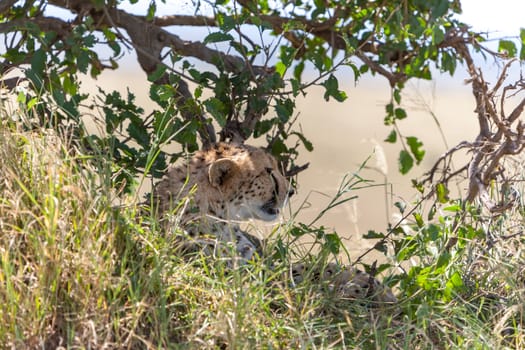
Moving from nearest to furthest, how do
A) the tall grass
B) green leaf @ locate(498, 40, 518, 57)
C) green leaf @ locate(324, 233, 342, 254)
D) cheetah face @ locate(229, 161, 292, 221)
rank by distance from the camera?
the tall grass < green leaf @ locate(324, 233, 342, 254) < cheetah face @ locate(229, 161, 292, 221) < green leaf @ locate(498, 40, 518, 57)

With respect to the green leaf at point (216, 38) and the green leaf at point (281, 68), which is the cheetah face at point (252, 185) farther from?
the green leaf at point (216, 38)

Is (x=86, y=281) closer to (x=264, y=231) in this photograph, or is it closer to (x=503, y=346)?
(x=264, y=231)

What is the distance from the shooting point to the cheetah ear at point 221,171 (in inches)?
132

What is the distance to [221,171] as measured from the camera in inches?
133

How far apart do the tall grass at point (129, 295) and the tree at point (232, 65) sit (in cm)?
36

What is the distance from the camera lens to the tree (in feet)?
11.1

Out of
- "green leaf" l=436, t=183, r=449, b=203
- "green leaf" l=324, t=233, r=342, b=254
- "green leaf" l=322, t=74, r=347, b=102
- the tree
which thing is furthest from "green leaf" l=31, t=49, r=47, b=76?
"green leaf" l=436, t=183, r=449, b=203

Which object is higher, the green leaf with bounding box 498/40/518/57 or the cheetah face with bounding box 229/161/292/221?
the green leaf with bounding box 498/40/518/57

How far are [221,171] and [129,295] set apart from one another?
39.8 inches

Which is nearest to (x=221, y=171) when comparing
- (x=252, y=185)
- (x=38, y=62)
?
(x=252, y=185)

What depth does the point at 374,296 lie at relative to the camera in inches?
119

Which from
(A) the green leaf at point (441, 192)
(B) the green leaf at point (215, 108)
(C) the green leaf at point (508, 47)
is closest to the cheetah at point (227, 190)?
(B) the green leaf at point (215, 108)

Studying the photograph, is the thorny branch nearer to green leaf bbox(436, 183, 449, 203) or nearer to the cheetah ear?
green leaf bbox(436, 183, 449, 203)

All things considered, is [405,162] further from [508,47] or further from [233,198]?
[233,198]
